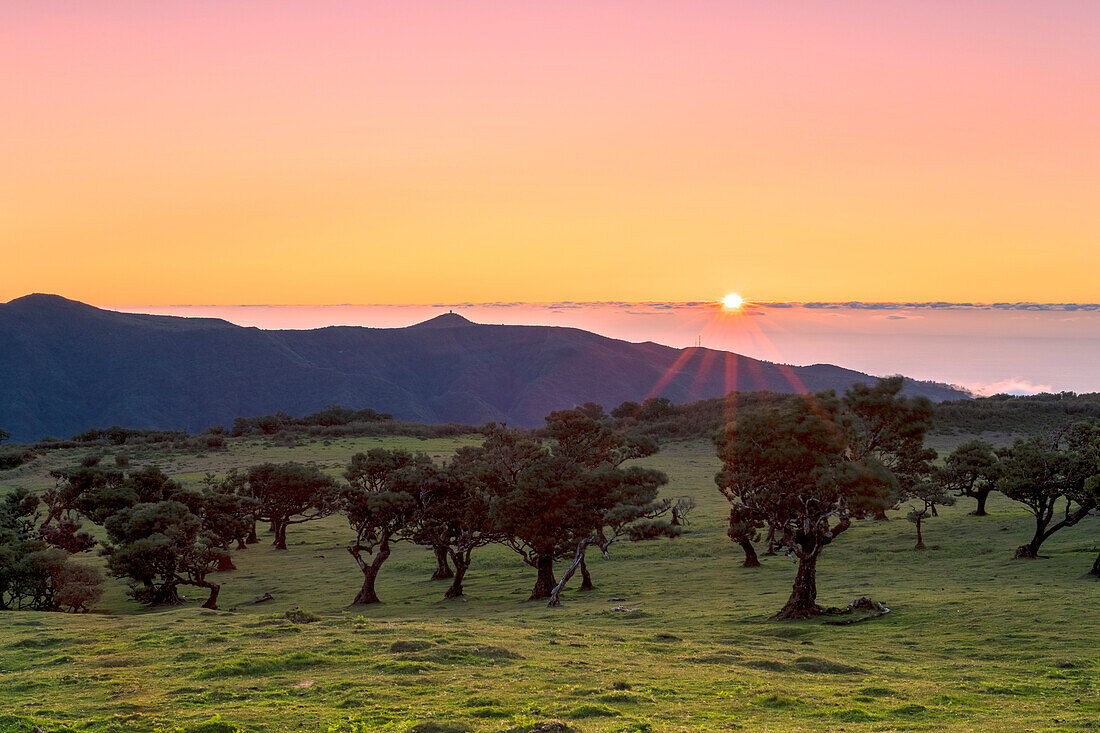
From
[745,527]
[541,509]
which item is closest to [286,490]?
[541,509]

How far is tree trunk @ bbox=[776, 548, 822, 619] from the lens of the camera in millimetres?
36688

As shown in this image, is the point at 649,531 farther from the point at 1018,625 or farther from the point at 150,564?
the point at 150,564

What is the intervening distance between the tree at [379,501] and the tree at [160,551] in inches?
364

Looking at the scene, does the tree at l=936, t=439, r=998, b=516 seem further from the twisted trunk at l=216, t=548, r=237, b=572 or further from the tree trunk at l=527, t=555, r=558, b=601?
the twisted trunk at l=216, t=548, r=237, b=572

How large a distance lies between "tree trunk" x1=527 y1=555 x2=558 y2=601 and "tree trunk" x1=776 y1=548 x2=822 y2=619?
52.0ft

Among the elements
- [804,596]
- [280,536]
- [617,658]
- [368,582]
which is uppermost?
[804,596]

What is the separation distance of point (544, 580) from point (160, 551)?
78.9 feet

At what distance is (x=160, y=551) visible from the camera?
48406 millimetres

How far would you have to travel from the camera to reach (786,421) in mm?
37625

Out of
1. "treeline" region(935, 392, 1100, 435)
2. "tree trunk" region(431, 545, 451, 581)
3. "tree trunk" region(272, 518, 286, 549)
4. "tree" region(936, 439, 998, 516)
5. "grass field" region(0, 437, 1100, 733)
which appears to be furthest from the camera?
"treeline" region(935, 392, 1100, 435)

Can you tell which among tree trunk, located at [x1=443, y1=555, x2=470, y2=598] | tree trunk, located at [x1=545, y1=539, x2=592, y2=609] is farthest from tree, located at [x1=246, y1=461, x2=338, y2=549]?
tree trunk, located at [x1=545, y1=539, x2=592, y2=609]

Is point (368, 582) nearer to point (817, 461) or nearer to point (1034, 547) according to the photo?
point (817, 461)

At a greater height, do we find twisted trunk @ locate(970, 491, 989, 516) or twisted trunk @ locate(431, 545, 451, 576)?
twisted trunk @ locate(970, 491, 989, 516)

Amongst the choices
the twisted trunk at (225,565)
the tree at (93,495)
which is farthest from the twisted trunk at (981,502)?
the tree at (93,495)
